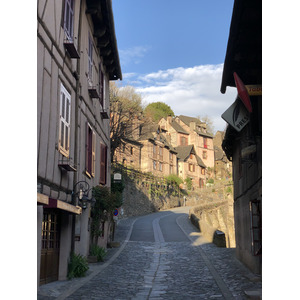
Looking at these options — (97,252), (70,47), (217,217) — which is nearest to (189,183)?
(217,217)

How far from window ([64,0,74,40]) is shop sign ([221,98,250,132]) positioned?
4341mm

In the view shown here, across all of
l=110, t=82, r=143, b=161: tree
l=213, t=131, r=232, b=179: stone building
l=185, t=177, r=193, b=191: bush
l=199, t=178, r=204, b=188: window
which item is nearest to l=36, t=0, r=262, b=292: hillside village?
l=110, t=82, r=143, b=161: tree

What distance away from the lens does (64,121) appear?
969 centimetres

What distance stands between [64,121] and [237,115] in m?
3.92

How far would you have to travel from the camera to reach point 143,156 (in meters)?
51.5

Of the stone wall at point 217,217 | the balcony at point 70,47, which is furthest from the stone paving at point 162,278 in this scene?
the stone wall at point 217,217

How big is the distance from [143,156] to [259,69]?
42.9 metres

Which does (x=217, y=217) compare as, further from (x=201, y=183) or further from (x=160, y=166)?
(x=201, y=183)

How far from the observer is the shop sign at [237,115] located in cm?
861

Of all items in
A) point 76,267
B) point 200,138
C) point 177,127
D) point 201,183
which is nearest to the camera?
point 76,267

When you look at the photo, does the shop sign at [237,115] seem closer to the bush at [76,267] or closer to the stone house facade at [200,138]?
the bush at [76,267]

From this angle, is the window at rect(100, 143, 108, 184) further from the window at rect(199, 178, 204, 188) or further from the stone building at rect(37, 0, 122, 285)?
the window at rect(199, 178, 204, 188)
